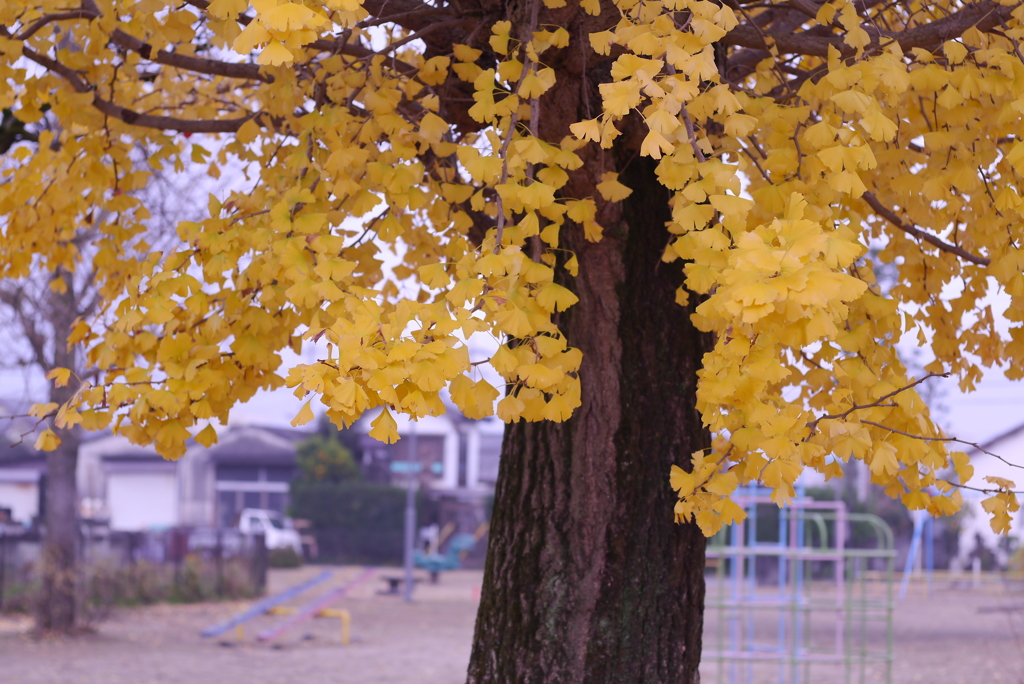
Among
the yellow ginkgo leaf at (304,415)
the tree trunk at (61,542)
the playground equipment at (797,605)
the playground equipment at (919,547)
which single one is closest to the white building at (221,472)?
the playground equipment at (797,605)

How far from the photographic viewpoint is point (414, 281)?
4.70 m

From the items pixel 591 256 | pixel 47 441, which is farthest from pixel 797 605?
pixel 47 441

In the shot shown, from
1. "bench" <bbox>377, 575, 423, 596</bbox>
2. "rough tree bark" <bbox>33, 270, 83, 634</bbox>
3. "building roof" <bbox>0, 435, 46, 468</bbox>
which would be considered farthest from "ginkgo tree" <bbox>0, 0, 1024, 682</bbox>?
"building roof" <bbox>0, 435, 46, 468</bbox>

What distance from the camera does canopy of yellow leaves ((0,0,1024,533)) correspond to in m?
1.95

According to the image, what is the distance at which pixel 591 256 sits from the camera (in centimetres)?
315

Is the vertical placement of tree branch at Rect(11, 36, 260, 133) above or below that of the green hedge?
above

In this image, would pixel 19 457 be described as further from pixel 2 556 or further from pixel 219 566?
pixel 2 556

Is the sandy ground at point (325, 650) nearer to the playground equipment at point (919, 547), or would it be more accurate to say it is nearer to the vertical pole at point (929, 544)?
the playground equipment at point (919, 547)

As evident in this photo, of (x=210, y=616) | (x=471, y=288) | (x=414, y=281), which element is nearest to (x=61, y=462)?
(x=210, y=616)

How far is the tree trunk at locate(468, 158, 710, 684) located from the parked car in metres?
23.0

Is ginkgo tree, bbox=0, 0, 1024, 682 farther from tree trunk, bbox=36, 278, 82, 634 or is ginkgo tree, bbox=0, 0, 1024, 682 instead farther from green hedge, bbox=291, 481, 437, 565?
green hedge, bbox=291, 481, 437, 565

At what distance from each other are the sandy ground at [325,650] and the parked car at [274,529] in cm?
1019

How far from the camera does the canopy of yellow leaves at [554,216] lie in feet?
6.40

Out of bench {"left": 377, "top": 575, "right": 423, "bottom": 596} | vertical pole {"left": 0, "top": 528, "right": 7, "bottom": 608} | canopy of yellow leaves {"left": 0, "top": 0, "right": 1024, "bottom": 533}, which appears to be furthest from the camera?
bench {"left": 377, "top": 575, "right": 423, "bottom": 596}
